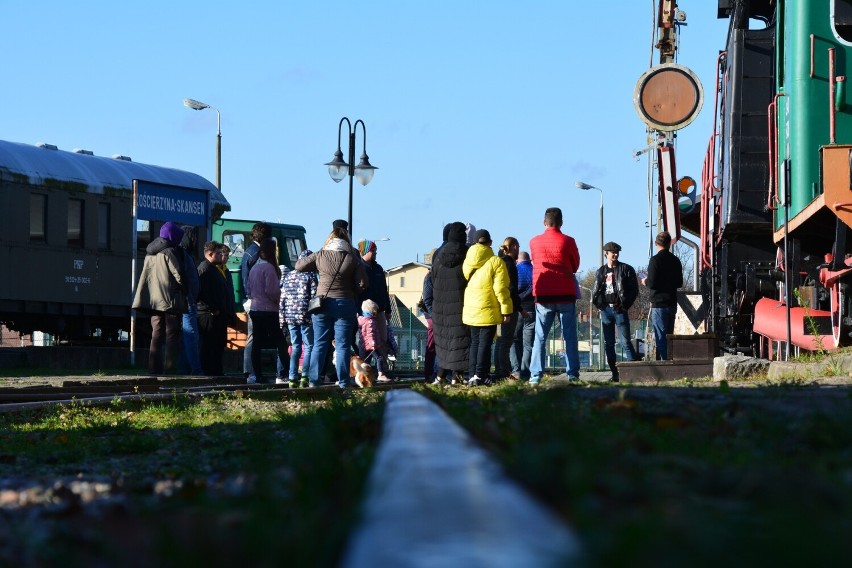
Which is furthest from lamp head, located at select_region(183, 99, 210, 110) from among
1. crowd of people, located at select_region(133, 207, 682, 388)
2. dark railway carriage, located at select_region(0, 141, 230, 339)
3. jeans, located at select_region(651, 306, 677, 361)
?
jeans, located at select_region(651, 306, 677, 361)

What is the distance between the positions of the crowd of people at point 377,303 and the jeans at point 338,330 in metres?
0.01

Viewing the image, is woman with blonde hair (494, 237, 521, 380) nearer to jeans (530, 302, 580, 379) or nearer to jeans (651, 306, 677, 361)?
jeans (530, 302, 580, 379)

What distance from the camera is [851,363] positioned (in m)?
10.8

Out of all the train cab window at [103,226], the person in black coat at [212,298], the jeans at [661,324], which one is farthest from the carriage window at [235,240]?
the jeans at [661,324]

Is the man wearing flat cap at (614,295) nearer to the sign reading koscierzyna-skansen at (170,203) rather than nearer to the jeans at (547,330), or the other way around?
the jeans at (547,330)

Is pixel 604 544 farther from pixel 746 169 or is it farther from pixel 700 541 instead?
pixel 746 169

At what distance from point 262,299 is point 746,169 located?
5998mm

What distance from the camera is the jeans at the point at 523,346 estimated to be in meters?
17.1

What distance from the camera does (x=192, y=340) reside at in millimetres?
18438

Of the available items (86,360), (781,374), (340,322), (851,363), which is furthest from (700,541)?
(86,360)

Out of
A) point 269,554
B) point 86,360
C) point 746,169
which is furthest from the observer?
point 86,360

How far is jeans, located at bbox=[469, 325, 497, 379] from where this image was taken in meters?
14.5

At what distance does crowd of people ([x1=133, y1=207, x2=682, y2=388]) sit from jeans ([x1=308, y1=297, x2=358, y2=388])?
1cm

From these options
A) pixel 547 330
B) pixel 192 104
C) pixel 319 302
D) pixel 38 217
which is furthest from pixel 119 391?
pixel 192 104
